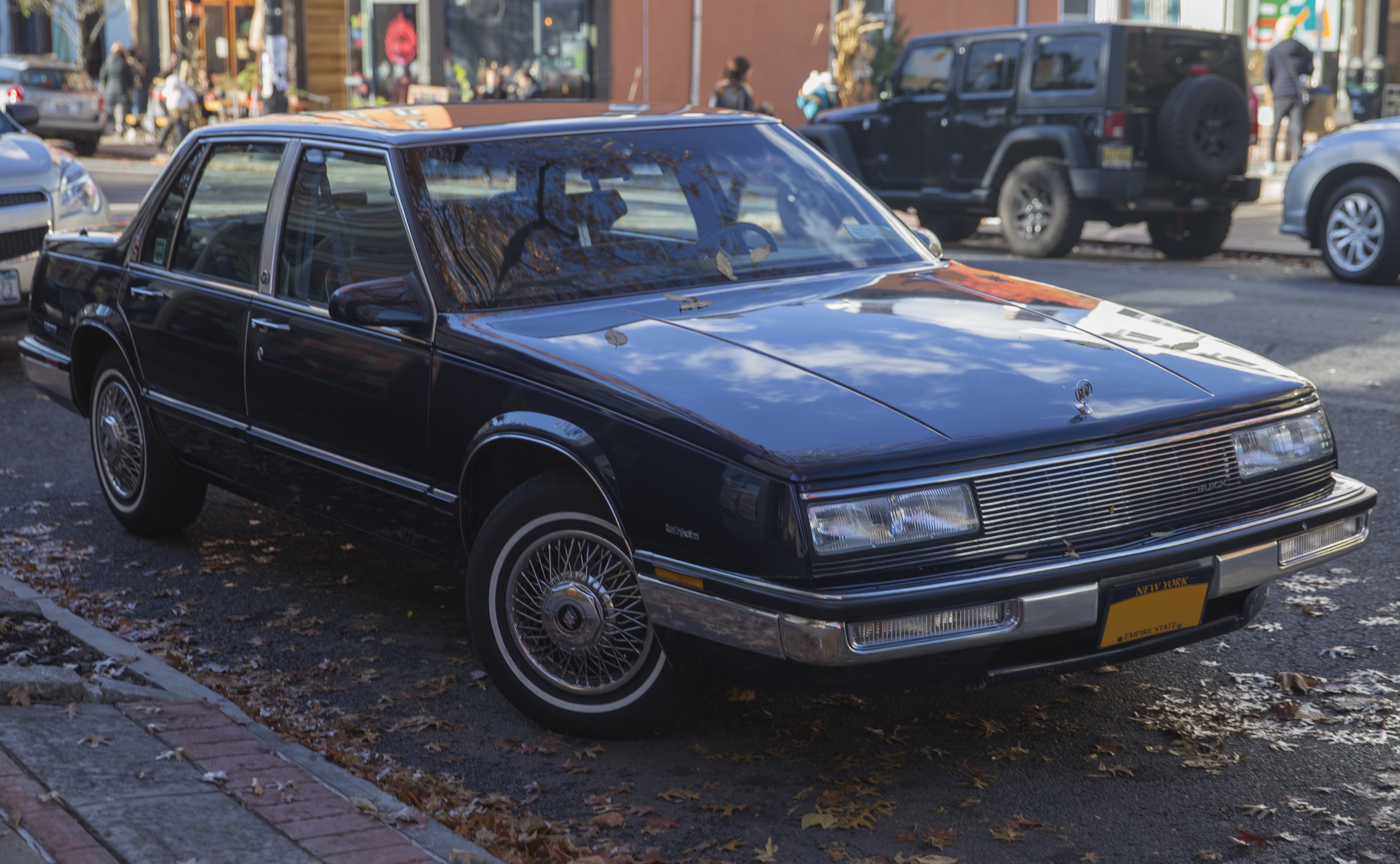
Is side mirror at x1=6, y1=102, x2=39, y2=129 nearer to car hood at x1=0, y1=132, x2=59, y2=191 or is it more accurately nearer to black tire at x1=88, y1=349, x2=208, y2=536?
car hood at x1=0, y1=132, x2=59, y2=191

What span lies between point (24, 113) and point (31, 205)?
2109 millimetres

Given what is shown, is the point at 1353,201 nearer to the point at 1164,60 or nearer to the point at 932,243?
the point at 1164,60

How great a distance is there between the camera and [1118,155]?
13500 mm

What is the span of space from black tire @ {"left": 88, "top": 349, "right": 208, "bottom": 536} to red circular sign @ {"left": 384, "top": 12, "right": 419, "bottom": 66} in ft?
83.1

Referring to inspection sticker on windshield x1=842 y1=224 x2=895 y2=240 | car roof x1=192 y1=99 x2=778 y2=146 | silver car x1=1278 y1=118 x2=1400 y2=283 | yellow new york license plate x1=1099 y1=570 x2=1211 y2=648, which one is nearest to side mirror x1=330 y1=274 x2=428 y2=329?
car roof x1=192 y1=99 x2=778 y2=146

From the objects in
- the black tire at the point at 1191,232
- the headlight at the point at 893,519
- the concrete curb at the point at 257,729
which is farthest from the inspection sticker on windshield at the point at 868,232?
the black tire at the point at 1191,232

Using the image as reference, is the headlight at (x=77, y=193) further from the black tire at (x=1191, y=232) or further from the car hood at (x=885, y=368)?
the black tire at (x=1191, y=232)

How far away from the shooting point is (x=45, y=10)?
40.2 metres

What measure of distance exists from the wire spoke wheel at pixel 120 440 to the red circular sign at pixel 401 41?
25.3 m

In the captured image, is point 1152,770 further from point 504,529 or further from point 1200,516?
point 504,529

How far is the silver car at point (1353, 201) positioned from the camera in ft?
38.6

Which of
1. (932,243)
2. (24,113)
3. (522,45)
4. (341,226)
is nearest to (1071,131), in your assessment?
(24,113)

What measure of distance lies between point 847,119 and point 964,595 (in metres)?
13.7

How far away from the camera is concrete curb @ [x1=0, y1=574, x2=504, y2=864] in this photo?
10.2 feet
